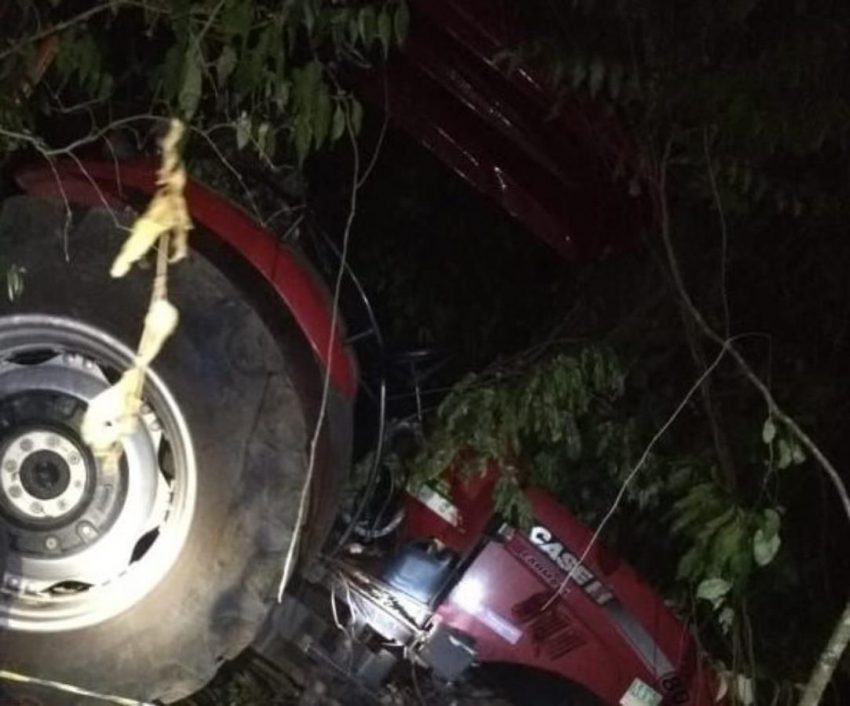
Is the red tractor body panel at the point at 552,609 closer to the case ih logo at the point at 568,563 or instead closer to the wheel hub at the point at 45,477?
the case ih logo at the point at 568,563

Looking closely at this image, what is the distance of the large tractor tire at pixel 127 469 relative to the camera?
3.24 meters

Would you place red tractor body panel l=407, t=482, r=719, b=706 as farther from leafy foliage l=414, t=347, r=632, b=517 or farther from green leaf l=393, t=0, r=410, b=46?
green leaf l=393, t=0, r=410, b=46

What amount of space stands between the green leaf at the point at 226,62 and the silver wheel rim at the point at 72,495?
0.65 metres

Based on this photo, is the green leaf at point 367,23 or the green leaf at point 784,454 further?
the green leaf at point 784,454

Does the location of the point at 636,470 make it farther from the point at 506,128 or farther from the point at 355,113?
the point at 355,113

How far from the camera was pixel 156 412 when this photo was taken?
3264 millimetres

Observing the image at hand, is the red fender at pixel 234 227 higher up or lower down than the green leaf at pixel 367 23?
lower down

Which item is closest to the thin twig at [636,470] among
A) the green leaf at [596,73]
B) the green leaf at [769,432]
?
the green leaf at [769,432]

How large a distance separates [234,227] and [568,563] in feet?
3.68

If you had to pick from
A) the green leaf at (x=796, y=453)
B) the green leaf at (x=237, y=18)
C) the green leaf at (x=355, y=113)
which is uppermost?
the green leaf at (x=796, y=453)

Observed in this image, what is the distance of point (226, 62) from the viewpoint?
10.7 feet

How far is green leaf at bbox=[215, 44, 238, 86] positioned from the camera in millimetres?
3250

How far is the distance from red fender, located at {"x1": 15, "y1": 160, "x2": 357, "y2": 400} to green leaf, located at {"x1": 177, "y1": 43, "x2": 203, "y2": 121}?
0.68 feet

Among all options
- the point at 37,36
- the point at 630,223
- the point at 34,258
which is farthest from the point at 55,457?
the point at 630,223
